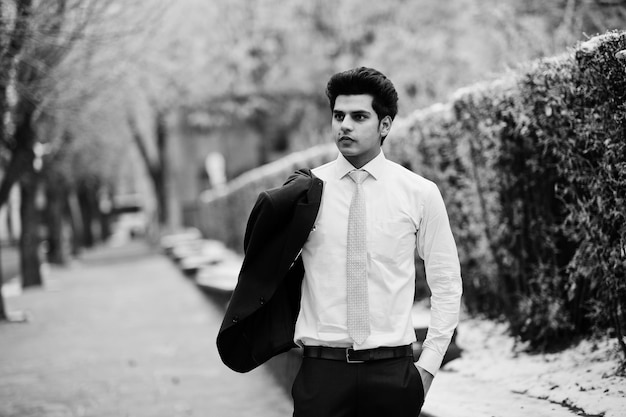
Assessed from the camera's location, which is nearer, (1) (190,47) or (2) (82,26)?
(2) (82,26)

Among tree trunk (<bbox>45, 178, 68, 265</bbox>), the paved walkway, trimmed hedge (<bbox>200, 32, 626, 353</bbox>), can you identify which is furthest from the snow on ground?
tree trunk (<bbox>45, 178, 68, 265</bbox>)

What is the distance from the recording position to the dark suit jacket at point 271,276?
2980 millimetres

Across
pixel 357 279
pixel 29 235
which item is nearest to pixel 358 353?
pixel 357 279

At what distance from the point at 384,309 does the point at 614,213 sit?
2.54m

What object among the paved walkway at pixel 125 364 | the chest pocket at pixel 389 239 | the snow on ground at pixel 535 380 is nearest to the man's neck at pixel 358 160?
the chest pocket at pixel 389 239

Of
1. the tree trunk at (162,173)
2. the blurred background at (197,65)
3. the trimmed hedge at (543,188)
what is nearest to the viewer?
the trimmed hedge at (543,188)

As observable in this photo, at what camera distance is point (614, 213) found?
487 centimetres

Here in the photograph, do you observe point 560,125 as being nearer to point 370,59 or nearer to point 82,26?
point 82,26

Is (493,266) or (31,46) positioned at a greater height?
(31,46)

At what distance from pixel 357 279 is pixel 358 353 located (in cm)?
27

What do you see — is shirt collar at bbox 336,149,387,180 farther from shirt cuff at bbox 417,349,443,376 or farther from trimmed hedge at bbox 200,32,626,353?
trimmed hedge at bbox 200,32,626,353

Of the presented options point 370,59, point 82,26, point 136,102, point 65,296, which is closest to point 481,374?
point 82,26

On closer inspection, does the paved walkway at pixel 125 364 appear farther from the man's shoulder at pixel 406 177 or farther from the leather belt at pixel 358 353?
the man's shoulder at pixel 406 177

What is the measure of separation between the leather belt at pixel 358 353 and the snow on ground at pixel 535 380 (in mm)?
1671
